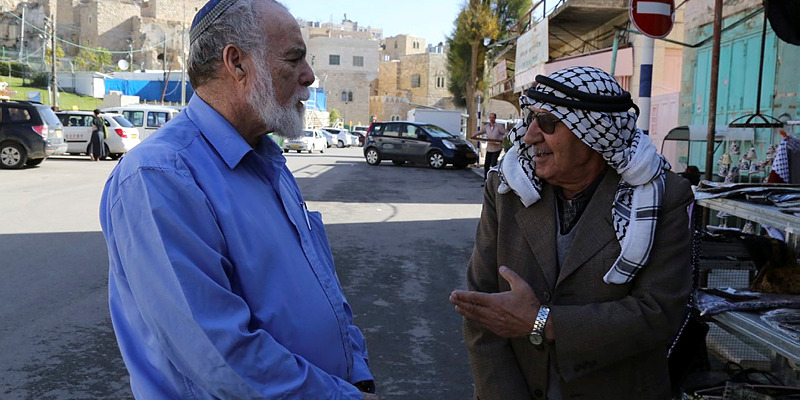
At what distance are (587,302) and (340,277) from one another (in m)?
5.09

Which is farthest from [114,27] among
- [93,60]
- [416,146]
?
[416,146]

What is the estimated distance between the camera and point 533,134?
87.6 inches

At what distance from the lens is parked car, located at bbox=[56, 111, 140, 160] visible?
23266mm

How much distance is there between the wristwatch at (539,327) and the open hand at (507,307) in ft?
0.04

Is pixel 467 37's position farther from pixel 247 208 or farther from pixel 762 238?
pixel 247 208

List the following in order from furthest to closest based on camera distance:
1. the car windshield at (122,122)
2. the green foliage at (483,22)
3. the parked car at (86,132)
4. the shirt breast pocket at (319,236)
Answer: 1. the green foliage at (483,22)
2. the car windshield at (122,122)
3. the parked car at (86,132)
4. the shirt breast pocket at (319,236)

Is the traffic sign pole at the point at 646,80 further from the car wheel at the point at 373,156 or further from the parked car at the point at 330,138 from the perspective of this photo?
the parked car at the point at 330,138

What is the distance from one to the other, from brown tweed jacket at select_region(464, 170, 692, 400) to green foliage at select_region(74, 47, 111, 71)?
271 feet

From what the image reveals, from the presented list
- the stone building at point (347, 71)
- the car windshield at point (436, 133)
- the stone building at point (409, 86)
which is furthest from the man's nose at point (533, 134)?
the stone building at point (347, 71)

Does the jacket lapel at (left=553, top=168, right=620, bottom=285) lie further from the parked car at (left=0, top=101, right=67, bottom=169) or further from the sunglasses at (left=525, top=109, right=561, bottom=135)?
the parked car at (left=0, top=101, right=67, bottom=169)

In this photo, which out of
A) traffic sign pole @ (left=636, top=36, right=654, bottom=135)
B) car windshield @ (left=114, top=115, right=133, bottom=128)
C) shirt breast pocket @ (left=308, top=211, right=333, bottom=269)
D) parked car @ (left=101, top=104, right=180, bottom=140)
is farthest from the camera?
parked car @ (left=101, top=104, right=180, bottom=140)

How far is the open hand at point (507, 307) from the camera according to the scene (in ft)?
6.69

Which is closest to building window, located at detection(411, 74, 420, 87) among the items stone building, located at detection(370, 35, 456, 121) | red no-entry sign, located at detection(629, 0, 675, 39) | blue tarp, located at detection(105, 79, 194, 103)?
stone building, located at detection(370, 35, 456, 121)

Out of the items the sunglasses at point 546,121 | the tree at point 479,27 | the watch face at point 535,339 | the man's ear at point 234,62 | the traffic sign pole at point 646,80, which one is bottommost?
the watch face at point 535,339
